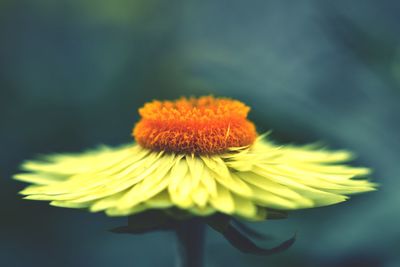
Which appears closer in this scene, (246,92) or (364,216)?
(364,216)

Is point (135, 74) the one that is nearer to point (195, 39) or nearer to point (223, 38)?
point (195, 39)

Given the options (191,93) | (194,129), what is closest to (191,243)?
(194,129)

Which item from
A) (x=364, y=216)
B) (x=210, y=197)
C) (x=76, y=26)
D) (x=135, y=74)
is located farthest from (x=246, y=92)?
(x=76, y=26)

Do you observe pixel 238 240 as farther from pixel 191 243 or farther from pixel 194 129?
pixel 194 129

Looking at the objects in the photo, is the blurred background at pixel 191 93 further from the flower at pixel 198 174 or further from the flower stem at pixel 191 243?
the flower stem at pixel 191 243

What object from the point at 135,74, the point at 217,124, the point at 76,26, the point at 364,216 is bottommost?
the point at 364,216

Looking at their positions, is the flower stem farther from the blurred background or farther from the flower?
the blurred background

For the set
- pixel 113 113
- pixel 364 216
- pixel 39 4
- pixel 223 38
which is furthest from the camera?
pixel 223 38

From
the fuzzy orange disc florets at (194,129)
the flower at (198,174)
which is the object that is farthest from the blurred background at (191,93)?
the fuzzy orange disc florets at (194,129)
